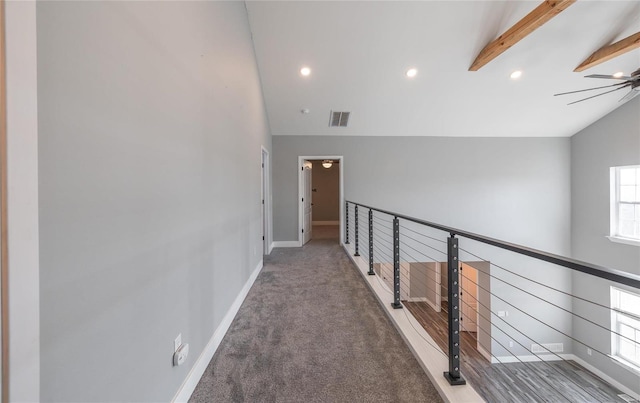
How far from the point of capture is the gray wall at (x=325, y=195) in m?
9.62

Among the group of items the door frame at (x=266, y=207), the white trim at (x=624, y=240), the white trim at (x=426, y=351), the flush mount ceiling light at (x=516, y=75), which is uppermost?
the flush mount ceiling light at (x=516, y=75)

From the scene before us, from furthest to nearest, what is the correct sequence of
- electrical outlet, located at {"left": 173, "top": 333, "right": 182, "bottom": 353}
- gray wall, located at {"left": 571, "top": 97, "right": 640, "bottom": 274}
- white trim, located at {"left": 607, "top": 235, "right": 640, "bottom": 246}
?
gray wall, located at {"left": 571, "top": 97, "right": 640, "bottom": 274} < white trim, located at {"left": 607, "top": 235, "right": 640, "bottom": 246} < electrical outlet, located at {"left": 173, "top": 333, "right": 182, "bottom": 353}

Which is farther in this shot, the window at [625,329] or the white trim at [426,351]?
the window at [625,329]

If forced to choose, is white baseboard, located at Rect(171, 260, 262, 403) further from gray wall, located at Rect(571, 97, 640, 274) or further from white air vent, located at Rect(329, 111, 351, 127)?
gray wall, located at Rect(571, 97, 640, 274)

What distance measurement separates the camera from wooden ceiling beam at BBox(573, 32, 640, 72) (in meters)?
3.46

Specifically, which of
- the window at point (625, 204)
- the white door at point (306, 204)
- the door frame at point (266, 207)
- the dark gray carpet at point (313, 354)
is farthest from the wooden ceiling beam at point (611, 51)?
the door frame at point (266, 207)

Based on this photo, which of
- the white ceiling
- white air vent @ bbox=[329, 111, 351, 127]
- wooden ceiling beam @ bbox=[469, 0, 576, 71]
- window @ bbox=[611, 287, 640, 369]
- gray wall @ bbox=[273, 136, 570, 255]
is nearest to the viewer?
wooden ceiling beam @ bbox=[469, 0, 576, 71]

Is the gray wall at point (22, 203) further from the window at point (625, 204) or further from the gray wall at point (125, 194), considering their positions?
the window at point (625, 204)

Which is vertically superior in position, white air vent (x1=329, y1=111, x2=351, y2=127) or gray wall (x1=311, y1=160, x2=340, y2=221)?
white air vent (x1=329, y1=111, x2=351, y2=127)

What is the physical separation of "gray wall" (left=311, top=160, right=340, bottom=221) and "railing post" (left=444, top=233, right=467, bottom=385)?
8056 mm

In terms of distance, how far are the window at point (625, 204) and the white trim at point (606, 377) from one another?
2.59 m

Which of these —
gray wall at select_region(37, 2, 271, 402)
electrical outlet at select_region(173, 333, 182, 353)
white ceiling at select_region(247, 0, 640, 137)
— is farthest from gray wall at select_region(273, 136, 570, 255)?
electrical outlet at select_region(173, 333, 182, 353)

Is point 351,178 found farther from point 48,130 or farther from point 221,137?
point 48,130

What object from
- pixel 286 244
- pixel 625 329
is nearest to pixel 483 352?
pixel 625 329
